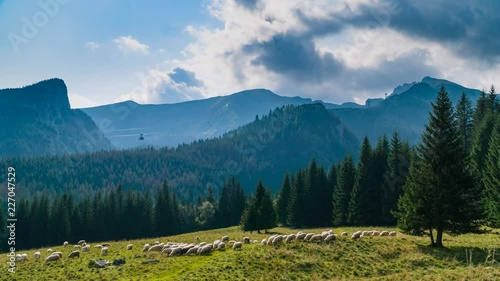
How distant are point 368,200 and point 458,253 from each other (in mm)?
43285

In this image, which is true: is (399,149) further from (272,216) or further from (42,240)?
(42,240)

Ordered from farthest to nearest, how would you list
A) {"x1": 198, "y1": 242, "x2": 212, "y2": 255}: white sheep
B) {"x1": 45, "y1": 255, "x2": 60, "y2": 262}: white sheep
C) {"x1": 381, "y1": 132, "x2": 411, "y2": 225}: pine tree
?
{"x1": 381, "y1": 132, "x2": 411, "y2": 225}: pine tree, {"x1": 198, "y1": 242, "x2": 212, "y2": 255}: white sheep, {"x1": 45, "y1": 255, "x2": 60, "y2": 262}: white sheep

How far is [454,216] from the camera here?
34.2m

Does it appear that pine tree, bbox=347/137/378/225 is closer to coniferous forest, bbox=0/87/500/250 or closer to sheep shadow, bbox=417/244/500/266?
coniferous forest, bbox=0/87/500/250

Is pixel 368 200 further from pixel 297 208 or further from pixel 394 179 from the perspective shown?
pixel 297 208

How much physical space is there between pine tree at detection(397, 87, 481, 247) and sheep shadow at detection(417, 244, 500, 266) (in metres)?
1.62

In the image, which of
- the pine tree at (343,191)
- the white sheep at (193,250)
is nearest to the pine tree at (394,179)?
the pine tree at (343,191)

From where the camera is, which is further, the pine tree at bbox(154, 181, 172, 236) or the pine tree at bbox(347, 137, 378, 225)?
the pine tree at bbox(154, 181, 172, 236)

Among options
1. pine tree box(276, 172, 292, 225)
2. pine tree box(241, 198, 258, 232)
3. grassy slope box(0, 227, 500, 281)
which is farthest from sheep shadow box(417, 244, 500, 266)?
pine tree box(276, 172, 292, 225)

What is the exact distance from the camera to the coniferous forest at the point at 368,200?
35.2m

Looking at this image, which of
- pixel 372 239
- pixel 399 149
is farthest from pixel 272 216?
pixel 372 239

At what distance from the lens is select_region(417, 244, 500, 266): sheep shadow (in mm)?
29555

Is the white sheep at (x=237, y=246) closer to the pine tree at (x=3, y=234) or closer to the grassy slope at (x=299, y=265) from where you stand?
the grassy slope at (x=299, y=265)

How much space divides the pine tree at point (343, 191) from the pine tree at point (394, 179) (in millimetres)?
7844
